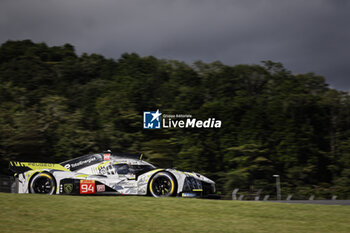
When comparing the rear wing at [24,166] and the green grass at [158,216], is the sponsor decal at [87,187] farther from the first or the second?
the green grass at [158,216]

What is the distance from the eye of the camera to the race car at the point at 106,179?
476 inches

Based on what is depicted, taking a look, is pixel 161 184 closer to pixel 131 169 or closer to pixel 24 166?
pixel 131 169

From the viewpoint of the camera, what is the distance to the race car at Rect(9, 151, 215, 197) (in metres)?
12.1

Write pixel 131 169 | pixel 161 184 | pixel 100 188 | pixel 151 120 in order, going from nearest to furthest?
pixel 161 184 → pixel 100 188 → pixel 131 169 → pixel 151 120

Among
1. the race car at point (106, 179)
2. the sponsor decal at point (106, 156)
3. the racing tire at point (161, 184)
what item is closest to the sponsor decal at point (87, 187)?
the race car at point (106, 179)

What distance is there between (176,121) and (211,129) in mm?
4130

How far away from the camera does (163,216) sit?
8531 millimetres

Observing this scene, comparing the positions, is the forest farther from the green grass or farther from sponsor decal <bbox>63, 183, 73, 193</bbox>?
the green grass

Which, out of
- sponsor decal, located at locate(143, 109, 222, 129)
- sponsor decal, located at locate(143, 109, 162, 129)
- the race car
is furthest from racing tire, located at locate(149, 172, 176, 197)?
sponsor decal, located at locate(143, 109, 222, 129)

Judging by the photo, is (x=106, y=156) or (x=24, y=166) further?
(x=106, y=156)

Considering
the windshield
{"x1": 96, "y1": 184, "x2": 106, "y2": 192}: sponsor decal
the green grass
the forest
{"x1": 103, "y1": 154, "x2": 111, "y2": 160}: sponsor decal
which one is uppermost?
the forest

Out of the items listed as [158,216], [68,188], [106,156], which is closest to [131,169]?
[106,156]

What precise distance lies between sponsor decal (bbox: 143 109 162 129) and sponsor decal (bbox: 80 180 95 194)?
3378 centimetres

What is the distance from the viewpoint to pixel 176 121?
4928cm
